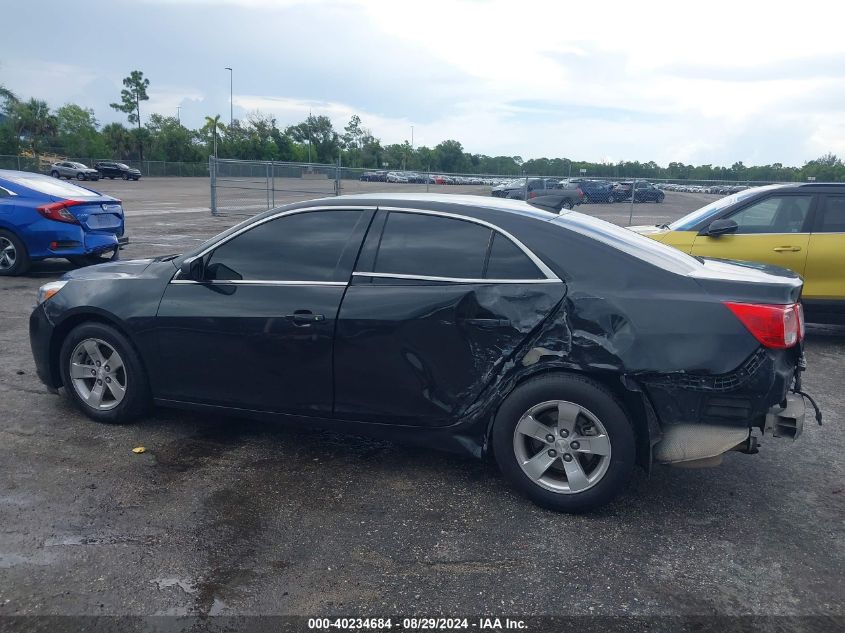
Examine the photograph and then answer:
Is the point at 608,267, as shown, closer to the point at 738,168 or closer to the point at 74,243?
the point at 74,243

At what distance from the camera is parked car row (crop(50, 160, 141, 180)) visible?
5222cm

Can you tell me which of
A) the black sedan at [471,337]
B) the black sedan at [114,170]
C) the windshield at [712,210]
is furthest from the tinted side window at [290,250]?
the black sedan at [114,170]

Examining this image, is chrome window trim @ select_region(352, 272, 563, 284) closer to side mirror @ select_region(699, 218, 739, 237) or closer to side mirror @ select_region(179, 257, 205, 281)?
side mirror @ select_region(179, 257, 205, 281)

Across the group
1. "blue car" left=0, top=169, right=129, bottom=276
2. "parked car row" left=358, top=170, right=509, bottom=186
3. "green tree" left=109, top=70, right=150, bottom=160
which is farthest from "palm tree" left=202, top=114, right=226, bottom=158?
"blue car" left=0, top=169, right=129, bottom=276

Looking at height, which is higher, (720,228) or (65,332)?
(720,228)

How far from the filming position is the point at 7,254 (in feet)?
33.6

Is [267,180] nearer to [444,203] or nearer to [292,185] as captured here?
[292,185]

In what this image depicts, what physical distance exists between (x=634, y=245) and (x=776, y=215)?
4.39 metres

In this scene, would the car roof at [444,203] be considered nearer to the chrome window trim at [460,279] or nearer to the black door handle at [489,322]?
the chrome window trim at [460,279]

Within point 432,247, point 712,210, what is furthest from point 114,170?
point 432,247

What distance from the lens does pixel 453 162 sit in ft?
171

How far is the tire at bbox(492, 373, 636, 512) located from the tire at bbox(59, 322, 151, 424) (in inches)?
93.9

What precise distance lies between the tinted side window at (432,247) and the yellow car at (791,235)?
14.0 ft

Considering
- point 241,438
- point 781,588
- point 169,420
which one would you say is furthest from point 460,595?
point 169,420
